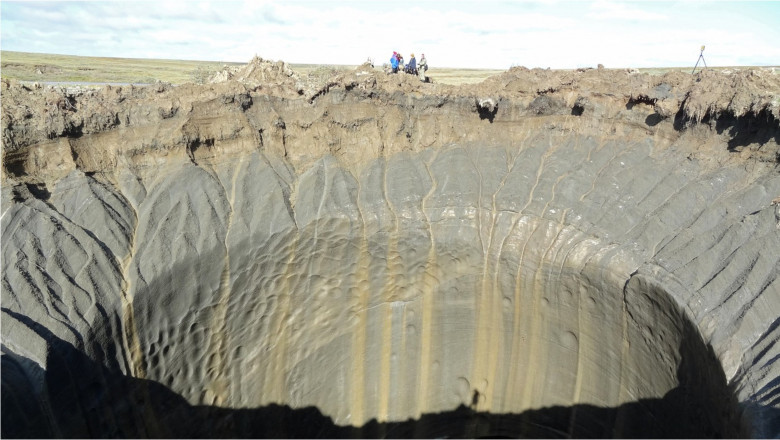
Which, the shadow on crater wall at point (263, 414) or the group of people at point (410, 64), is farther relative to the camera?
the group of people at point (410, 64)

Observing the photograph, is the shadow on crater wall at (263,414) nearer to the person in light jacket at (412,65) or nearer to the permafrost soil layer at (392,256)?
the permafrost soil layer at (392,256)

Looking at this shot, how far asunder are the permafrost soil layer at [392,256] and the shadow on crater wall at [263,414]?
48 mm

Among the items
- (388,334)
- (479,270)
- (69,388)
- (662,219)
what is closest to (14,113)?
(69,388)

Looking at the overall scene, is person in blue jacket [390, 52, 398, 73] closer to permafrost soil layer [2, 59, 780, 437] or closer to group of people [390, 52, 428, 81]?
group of people [390, 52, 428, 81]

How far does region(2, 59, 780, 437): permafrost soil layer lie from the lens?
9.30m

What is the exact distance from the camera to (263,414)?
11992 mm

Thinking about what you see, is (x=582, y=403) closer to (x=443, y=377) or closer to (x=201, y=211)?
(x=443, y=377)

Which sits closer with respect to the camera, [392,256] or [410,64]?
[392,256]

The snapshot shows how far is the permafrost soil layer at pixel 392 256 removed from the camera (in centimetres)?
930

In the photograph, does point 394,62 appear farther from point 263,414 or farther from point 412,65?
point 263,414

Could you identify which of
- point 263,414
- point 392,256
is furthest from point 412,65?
point 263,414

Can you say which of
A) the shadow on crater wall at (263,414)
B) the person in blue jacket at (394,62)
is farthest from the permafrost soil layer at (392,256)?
the person in blue jacket at (394,62)

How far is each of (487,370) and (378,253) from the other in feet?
16.1

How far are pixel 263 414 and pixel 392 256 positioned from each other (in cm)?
519
